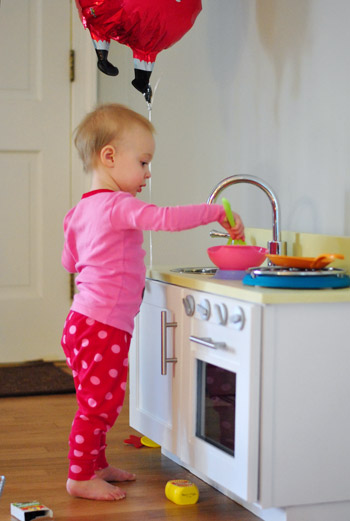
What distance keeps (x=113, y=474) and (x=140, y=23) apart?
1275mm


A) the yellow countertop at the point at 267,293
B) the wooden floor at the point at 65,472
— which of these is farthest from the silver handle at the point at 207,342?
the wooden floor at the point at 65,472

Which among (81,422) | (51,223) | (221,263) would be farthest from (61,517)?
(51,223)

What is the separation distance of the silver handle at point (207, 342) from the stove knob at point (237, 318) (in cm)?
7

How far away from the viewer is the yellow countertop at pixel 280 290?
1.66m

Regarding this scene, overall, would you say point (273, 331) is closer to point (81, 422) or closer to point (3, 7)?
point (81, 422)

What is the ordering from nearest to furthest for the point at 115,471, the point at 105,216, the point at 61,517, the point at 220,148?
the point at 61,517 < the point at 105,216 < the point at 115,471 < the point at 220,148

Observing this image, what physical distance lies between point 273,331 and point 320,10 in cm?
98

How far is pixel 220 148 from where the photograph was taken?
2877 millimetres

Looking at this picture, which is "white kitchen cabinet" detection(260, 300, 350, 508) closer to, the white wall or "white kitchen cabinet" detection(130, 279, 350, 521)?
"white kitchen cabinet" detection(130, 279, 350, 521)

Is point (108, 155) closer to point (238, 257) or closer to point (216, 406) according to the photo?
point (238, 257)

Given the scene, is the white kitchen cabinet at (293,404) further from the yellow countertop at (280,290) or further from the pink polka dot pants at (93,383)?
the pink polka dot pants at (93,383)

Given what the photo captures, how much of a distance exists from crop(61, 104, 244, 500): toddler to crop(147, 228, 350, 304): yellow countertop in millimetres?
133

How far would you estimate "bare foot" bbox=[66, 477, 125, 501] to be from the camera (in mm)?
1964

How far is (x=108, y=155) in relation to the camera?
6.70 feet
